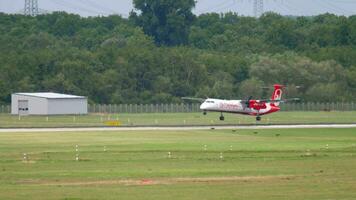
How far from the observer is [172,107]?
148500 mm

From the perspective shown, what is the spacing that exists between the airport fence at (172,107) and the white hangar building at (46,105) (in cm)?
658

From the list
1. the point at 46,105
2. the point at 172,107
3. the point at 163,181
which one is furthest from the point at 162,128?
the point at 163,181

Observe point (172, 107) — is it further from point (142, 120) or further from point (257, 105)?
point (142, 120)

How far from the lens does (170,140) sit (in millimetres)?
80938

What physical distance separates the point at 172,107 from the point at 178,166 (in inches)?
3603

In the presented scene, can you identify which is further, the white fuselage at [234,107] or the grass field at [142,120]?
the white fuselage at [234,107]

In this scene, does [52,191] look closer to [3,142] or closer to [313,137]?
[3,142]

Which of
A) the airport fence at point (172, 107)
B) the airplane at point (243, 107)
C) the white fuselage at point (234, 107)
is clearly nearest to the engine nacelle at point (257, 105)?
the airplane at point (243, 107)

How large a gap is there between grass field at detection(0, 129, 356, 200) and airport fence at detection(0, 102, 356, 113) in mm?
57245

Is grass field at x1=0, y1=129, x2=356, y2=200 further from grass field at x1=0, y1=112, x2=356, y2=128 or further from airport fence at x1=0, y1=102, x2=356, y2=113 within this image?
airport fence at x1=0, y1=102, x2=356, y2=113

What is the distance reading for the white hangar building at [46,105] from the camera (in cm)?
13025

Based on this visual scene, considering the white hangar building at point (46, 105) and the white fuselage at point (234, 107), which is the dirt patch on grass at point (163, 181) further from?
the white hangar building at point (46, 105)

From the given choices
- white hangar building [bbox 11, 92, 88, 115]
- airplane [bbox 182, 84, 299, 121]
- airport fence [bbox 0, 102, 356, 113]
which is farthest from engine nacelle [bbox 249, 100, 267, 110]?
airport fence [bbox 0, 102, 356, 113]

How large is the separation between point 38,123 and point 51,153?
44.1 meters
